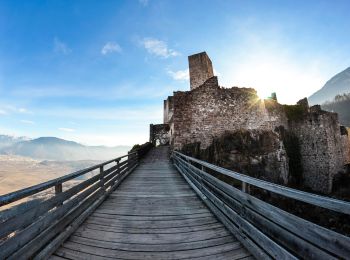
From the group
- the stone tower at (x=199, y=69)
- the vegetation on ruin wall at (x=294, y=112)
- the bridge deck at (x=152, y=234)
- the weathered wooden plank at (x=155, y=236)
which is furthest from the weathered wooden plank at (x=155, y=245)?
the stone tower at (x=199, y=69)

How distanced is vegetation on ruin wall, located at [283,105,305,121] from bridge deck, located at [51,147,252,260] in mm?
17227

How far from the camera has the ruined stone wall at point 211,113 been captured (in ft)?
55.6

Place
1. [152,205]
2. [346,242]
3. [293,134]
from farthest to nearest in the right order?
[293,134] < [152,205] < [346,242]

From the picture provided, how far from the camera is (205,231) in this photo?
3.65 metres

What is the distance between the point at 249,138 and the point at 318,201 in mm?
15611

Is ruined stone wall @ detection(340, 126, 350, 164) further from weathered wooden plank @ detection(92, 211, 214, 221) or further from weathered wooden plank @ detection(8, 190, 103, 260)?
→ weathered wooden plank @ detection(8, 190, 103, 260)

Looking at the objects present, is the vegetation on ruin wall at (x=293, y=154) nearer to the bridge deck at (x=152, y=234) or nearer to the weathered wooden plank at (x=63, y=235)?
the bridge deck at (x=152, y=234)

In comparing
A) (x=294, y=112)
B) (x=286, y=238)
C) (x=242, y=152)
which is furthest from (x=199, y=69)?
(x=286, y=238)

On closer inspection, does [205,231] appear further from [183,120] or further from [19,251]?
[183,120]

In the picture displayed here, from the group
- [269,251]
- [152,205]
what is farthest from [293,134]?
[269,251]

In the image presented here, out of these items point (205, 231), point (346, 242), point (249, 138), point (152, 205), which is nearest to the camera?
point (346, 242)

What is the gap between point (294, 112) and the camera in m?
19.3

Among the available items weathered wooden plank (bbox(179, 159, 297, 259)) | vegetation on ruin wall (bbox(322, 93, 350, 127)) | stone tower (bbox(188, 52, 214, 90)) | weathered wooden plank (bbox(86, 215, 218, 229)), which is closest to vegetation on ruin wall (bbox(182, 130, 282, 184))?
stone tower (bbox(188, 52, 214, 90))

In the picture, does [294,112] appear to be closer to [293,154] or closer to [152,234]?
[293,154]
